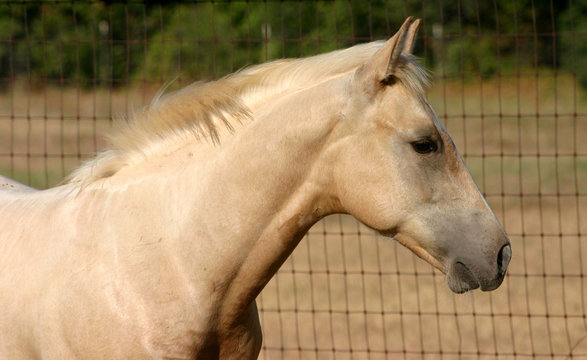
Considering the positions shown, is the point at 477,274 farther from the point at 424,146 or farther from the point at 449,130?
the point at 449,130

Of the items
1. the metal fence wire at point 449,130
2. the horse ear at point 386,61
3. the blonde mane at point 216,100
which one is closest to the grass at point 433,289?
the metal fence wire at point 449,130

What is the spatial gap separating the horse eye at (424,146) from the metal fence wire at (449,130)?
0.58 metres

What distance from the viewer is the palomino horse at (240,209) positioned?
2.33 m

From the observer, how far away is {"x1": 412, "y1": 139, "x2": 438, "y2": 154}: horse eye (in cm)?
232

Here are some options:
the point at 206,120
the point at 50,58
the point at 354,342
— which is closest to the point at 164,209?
the point at 206,120

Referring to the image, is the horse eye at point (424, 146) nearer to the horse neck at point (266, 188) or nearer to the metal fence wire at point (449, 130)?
Result: the horse neck at point (266, 188)

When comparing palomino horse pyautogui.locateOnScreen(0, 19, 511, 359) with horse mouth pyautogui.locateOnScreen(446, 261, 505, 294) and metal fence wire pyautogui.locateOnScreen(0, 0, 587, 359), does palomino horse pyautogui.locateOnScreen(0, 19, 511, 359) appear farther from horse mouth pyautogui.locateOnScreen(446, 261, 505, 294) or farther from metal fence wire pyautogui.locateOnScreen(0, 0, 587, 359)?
metal fence wire pyautogui.locateOnScreen(0, 0, 587, 359)

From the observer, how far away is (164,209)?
7.97ft

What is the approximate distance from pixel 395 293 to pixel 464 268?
4.43m

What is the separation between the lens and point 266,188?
238 centimetres

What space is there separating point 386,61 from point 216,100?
1.94 feet

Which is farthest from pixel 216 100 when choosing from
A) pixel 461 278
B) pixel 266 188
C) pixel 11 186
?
pixel 11 186

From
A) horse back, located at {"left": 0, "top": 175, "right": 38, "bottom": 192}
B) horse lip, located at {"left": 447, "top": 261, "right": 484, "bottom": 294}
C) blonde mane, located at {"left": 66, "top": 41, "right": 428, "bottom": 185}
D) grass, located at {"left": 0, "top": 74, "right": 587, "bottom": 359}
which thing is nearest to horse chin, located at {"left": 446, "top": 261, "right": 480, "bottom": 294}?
horse lip, located at {"left": 447, "top": 261, "right": 484, "bottom": 294}

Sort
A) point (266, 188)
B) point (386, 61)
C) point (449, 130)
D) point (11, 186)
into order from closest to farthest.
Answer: point (386, 61), point (266, 188), point (11, 186), point (449, 130)
